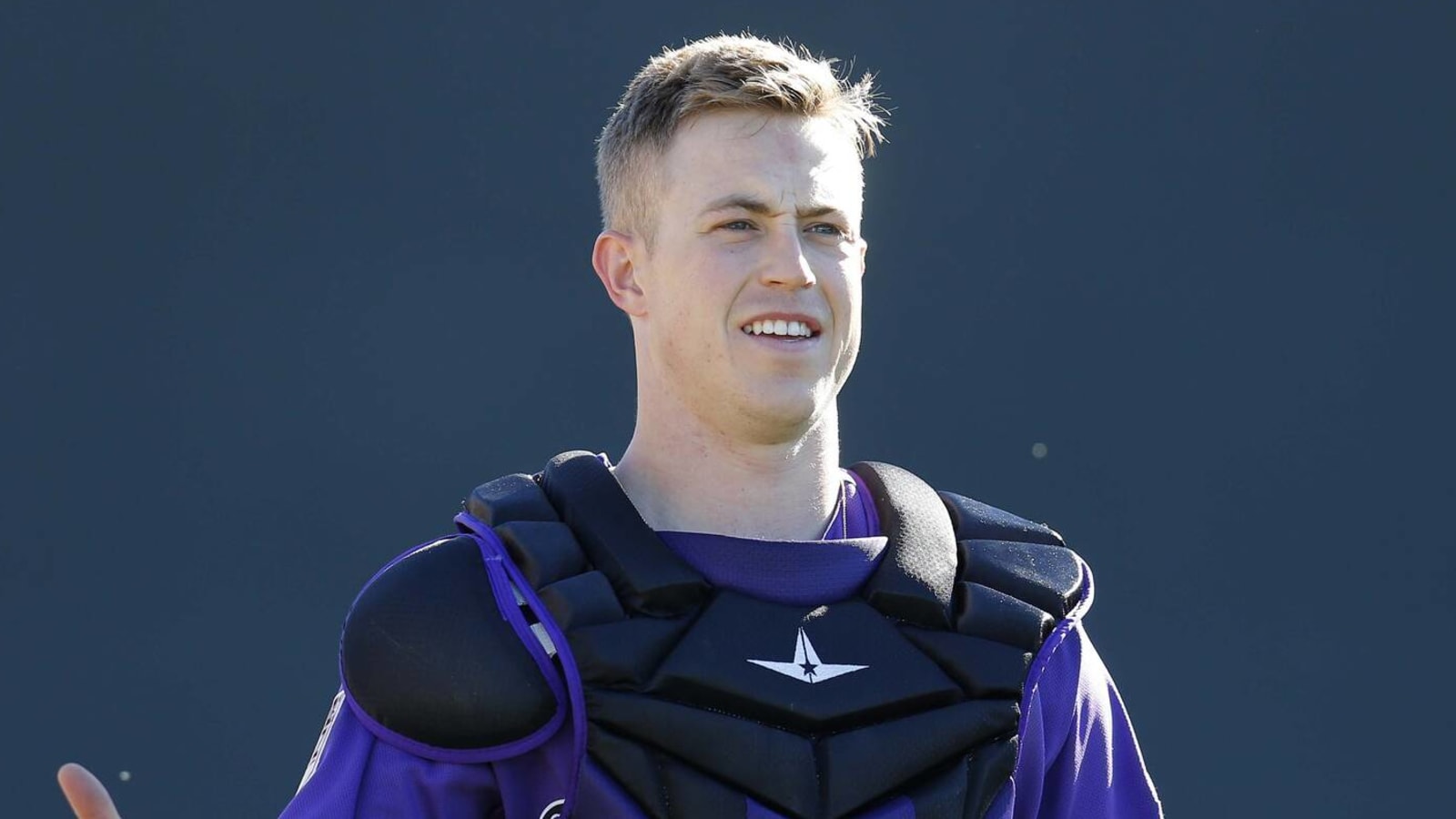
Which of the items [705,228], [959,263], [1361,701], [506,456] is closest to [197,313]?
[506,456]

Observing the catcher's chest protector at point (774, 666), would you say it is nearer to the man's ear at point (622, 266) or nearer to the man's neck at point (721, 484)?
the man's neck at point (721, 484)

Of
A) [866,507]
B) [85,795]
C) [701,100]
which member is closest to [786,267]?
[701,100]

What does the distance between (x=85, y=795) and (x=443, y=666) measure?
344 mm

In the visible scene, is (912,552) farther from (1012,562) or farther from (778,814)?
(778,814)

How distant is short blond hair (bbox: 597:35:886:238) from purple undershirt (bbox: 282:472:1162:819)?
38 cm

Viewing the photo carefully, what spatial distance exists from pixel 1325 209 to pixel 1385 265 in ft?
0.51

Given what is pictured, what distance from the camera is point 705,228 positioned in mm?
2016

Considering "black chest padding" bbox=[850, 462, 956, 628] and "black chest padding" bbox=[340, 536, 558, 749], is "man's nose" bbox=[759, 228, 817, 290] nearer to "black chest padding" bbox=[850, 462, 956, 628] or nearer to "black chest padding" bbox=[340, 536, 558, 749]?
"black chest padding" bbox=[850, 462, 956, 628]

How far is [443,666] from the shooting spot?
1.83m

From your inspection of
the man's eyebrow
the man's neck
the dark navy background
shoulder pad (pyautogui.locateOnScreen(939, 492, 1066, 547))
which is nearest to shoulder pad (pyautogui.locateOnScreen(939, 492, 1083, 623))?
shoulder pad (pyautogui.locateOnScreen(939, 492, 1066, 547))

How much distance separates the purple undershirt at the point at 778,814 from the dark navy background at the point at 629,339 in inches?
60.8

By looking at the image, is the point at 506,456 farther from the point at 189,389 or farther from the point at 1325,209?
the point at 1325,209

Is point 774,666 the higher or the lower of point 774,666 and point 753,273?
the lower

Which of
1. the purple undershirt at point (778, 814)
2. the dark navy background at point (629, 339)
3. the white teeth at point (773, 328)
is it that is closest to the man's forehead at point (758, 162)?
the white teeth at point (773, 328)
